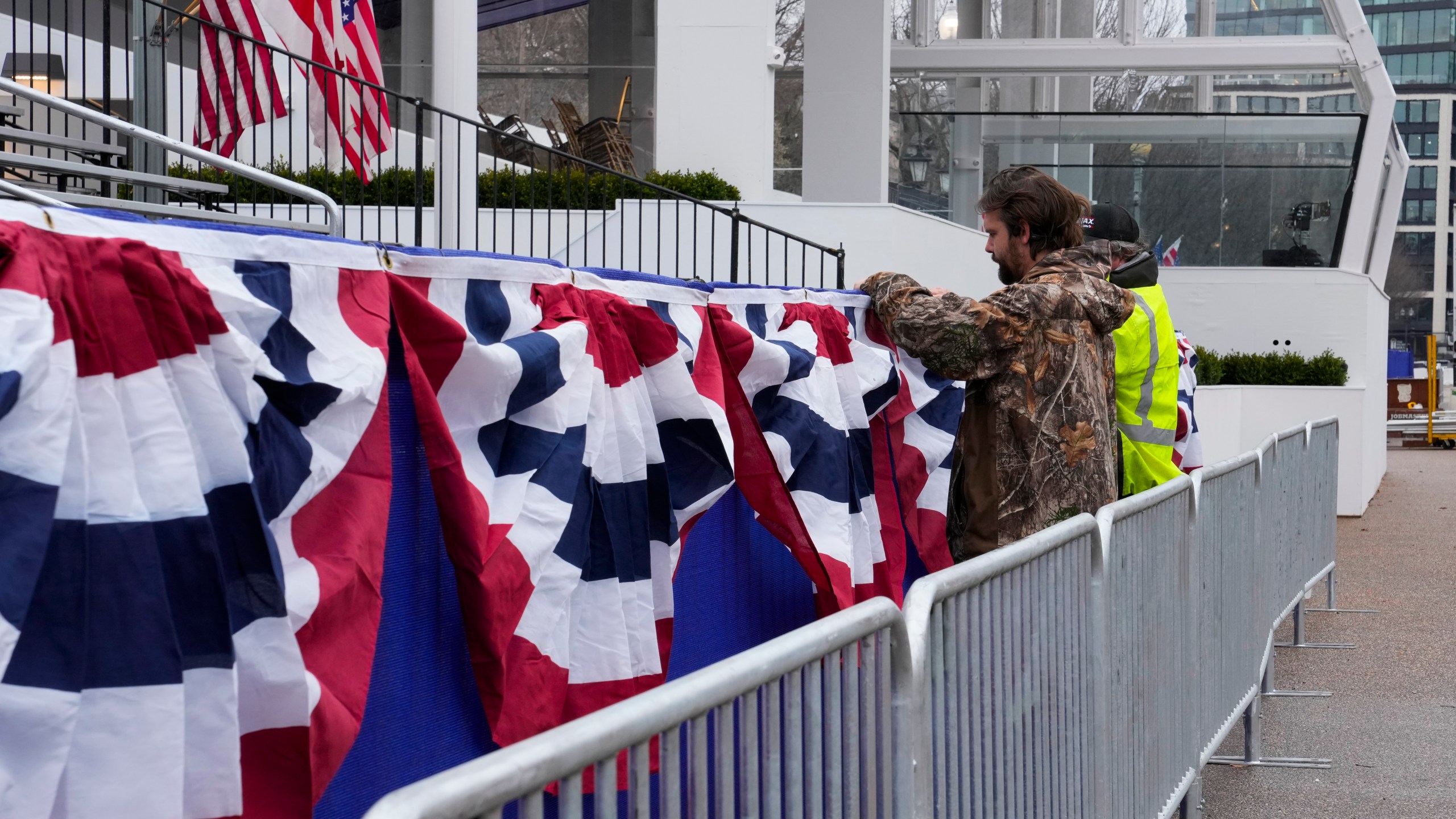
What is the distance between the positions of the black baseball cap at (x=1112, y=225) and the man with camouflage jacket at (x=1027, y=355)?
5.79 ft

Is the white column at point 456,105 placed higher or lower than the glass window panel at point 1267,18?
lower

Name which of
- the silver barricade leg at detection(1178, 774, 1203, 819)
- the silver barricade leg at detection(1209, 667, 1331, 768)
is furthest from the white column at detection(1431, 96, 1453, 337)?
the silver barricade leg at detection(1178, 774, 1203, 819)

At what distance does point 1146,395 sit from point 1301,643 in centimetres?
458

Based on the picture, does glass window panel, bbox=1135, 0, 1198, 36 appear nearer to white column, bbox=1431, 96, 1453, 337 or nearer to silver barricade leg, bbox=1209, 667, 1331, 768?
silver barricade leg, bbox=1209, 667, 1331, 768

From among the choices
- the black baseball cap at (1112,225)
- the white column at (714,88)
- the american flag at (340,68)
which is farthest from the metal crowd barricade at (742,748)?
the white column at (714,88)

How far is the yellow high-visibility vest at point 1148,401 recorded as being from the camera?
514cm

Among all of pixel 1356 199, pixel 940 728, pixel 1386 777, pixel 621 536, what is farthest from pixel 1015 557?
pixel 1356 199

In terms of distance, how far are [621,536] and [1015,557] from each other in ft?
2.62

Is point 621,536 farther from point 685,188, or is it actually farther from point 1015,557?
point 685,188

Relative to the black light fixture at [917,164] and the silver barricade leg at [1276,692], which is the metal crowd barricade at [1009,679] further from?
the black light fixture at [917,164]

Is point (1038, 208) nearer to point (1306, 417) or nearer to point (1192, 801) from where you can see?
point (1192, 801)

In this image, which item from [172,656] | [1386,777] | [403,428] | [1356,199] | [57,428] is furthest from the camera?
[1356,199]

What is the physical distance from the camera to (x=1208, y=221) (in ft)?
75.2

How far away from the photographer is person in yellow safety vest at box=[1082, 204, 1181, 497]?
5121 millimetres
